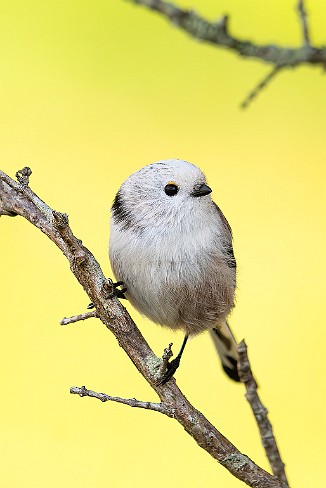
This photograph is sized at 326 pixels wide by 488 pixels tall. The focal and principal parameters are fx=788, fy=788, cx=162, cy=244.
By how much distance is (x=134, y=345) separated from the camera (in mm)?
1271

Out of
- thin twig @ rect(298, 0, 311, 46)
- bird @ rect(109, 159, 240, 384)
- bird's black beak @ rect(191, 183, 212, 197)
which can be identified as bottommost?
thin twig @ rect(298, 0, 311, 46)

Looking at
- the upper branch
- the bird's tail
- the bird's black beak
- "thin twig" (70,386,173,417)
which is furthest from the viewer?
the bird's tail

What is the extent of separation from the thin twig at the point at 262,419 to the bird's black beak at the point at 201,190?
0.31 meters

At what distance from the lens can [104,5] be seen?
379 centimetres

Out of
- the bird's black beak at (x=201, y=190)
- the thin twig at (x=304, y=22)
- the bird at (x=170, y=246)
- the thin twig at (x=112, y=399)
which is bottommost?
the thin twig at (x=112, y=399)

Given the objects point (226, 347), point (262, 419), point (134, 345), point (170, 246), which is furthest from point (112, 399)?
point (226, 347)

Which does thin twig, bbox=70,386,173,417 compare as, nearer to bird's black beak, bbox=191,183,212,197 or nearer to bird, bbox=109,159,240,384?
bird, bbox=109,159,240,384

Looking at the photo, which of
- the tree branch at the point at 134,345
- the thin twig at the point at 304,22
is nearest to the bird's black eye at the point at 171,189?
the tree branch at the point at 134,345

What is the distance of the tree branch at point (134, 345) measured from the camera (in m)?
1.23

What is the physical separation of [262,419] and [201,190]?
1.51ft

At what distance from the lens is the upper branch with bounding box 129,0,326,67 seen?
0.64 metres

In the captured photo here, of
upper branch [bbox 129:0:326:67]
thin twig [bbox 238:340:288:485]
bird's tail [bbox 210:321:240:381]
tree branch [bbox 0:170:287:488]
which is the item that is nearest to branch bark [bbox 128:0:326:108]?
upper branch [bbox 129:0:326:67]

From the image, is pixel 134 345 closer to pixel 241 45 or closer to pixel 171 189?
pixel 171 189

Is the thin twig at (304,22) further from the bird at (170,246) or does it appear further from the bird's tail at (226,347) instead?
the bird's tail at (226,347)
